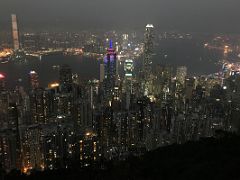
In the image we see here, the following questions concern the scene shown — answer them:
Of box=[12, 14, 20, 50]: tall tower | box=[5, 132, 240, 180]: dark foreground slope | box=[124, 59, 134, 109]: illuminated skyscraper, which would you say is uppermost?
box=[12, 14, 20, 50]: tall tower

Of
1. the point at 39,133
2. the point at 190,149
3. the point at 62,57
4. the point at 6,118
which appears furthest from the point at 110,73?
the point at 190,149

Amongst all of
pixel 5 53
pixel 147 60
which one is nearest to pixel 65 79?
pixel 5 53

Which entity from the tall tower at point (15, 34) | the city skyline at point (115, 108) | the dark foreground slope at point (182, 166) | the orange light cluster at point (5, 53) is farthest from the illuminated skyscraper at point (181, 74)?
the dark foreground slope at point (182, 166)

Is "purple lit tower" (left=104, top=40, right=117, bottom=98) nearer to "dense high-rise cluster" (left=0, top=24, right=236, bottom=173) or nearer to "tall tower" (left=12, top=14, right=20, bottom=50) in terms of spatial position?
"dense high-rise cluster" (left=0, top=24, right=236, bottom=173)

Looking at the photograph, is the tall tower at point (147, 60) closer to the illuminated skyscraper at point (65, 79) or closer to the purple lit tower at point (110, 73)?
the purple lit tower at point (110, 73)

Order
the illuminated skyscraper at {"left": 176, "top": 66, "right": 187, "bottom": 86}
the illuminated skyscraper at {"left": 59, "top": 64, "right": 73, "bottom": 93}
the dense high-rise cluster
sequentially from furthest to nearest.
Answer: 1. the illuminated skyscraper at {"left": 176, "top": 66, "right": 187, "bottom": 86}
2. the illuminated skyscraper at {"left": 59, "top": 64, "right": 73, "bottom": 93}
3. the dense high-rise cluster

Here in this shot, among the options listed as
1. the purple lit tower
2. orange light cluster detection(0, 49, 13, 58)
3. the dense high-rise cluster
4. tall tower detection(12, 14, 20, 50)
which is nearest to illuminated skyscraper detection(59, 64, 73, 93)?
the dense high-rise cluster
